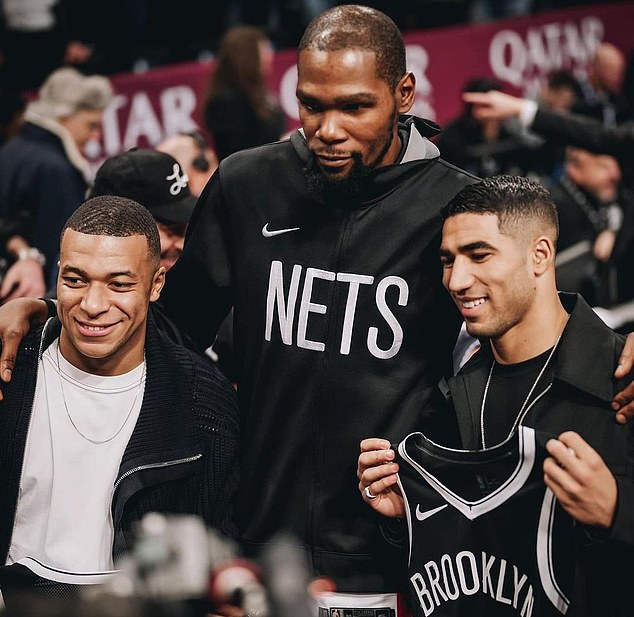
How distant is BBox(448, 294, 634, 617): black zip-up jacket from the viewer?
2656 millimetres

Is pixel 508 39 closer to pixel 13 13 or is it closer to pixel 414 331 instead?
pixel 13 13

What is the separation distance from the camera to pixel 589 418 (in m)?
2.81

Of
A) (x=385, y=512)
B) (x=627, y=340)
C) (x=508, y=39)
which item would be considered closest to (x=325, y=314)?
(x=385, y=512)

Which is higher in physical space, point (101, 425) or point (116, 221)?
point (116, 221)

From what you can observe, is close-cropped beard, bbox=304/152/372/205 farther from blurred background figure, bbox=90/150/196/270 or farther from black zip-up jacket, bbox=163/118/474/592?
blurred background figure, bbox=90/150/196/270

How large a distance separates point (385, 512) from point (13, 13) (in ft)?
19.9

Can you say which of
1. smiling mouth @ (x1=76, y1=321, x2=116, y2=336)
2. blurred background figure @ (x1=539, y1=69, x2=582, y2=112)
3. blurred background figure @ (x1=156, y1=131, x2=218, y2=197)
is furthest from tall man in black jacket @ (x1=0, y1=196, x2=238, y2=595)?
blurred background figure @ (x1=539, y1=69, x2=582, y2=112)

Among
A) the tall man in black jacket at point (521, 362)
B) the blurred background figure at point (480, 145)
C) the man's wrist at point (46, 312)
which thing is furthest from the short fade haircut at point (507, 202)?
the blurred background figure at point (480, 145)

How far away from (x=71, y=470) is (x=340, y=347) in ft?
2.50

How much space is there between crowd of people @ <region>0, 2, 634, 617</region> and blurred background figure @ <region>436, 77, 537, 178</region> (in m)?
4.66

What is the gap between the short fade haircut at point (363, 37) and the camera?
3035mm

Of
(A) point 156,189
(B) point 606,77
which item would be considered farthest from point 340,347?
(B) point 606,77

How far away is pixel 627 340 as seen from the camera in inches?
114

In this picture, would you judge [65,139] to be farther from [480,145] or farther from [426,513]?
[426,513]
